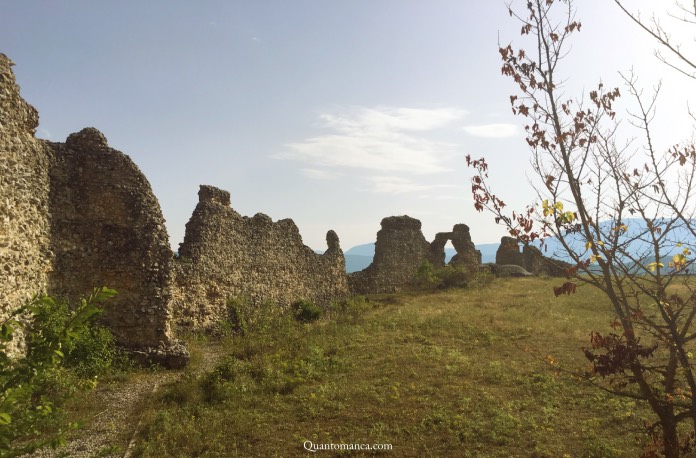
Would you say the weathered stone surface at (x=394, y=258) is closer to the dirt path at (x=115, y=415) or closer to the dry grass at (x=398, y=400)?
the dry grass at (x=398, y=400)

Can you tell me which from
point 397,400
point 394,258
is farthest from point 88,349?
point 394,258

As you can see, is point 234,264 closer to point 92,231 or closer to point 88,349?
point 92,231

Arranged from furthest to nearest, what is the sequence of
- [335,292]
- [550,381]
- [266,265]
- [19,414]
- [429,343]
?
[335,292] < [266,265] < [429,343] < [550,381] < [19,414]

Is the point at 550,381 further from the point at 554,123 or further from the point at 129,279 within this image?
the point at 129,279

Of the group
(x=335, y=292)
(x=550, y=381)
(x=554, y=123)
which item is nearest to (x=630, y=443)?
(x=550, y=381)

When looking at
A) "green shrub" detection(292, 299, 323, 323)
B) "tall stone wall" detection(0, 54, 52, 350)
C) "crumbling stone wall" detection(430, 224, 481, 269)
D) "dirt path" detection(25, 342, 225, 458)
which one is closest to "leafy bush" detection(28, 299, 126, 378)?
"dirt path" detection(25, 342, 225, 458)

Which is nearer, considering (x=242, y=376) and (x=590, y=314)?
(x=242, y=376)

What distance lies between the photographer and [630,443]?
275 inches

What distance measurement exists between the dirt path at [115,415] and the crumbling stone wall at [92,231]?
A: 3.00 feet

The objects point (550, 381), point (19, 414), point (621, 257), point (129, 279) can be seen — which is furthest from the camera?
point (129, 279)

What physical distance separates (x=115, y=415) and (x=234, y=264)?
885 centimetres

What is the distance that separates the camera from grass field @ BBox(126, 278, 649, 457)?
6945 mm

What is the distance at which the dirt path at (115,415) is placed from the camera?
21.6ft

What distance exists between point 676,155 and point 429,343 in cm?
937
